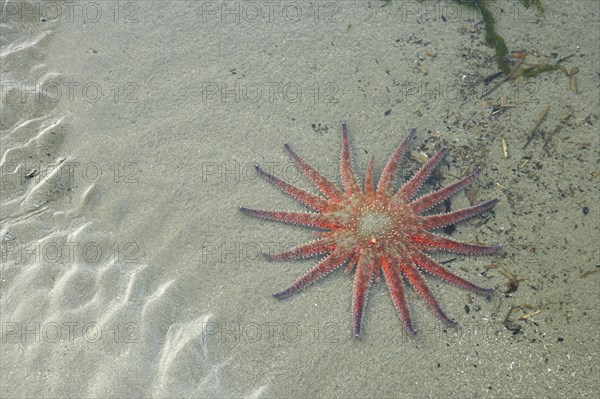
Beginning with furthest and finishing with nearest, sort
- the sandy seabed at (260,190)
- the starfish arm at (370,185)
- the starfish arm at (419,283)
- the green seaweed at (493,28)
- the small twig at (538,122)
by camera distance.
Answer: the green seaweed at (493,28) → the small twig at (538,122) → the starfish arm at (370,185) → the starfish arm at (419,283) → the sandy seabed at (260,190)

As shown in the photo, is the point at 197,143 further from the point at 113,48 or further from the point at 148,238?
the point at 113,48

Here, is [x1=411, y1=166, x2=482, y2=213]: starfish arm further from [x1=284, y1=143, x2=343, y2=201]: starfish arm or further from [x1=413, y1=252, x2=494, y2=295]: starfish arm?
[x1=284, y1=143, x2=343, y2=201]: starfish arm

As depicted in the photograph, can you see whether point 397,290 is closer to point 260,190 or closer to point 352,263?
point 352,263

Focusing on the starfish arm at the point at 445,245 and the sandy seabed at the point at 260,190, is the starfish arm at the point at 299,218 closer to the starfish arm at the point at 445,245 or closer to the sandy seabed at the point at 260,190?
the sandy seabed at the point at 260,190

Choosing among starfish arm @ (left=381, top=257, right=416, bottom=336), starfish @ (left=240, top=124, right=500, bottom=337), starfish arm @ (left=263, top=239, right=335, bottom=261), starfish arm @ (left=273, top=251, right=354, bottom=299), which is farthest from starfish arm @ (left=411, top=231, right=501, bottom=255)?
starfish arm @ (left=263, top=239, right=335, bottom=261)

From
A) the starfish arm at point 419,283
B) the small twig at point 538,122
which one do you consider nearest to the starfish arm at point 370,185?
the starfish arm at point 419,283

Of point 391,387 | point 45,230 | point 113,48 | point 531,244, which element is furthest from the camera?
point 113,48


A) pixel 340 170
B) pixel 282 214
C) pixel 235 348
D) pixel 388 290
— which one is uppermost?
pixel 340 170

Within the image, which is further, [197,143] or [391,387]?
[197,143]

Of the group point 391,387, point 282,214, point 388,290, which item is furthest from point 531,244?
point 282,214
